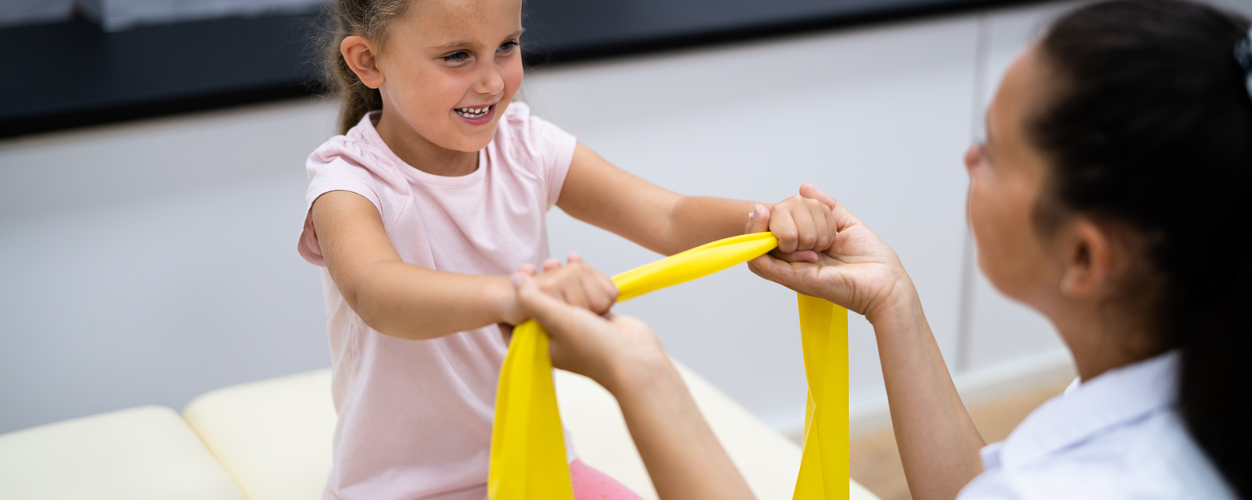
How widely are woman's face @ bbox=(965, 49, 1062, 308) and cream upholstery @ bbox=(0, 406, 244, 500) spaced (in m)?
0.92

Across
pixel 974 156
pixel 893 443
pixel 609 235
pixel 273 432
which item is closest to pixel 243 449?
pixel 273 432

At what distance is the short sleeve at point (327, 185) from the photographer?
936mm

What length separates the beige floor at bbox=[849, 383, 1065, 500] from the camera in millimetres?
2002

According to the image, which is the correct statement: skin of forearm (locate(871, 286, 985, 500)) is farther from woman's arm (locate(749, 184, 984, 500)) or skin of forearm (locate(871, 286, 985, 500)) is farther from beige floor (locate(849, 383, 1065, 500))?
beige floor (locate(849, 383, 1065, 500))

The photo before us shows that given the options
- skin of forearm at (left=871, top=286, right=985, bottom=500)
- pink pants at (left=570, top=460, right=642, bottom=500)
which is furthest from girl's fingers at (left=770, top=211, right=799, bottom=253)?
pink pants at (left=570, top=460, right=642, bottom=500)

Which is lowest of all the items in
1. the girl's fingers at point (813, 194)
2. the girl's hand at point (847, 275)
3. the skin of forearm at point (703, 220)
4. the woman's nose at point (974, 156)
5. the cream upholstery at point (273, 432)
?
the cream upholstery at point (273, 432)

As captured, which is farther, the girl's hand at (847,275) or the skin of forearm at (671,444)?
the girl's hand at (847,275)

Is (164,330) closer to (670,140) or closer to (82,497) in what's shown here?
(82,497)

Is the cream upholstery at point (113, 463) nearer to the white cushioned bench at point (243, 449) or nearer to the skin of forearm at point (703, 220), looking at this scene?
the white cushioned bench at point (243, 449)

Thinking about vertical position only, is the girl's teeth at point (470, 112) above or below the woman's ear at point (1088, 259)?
above

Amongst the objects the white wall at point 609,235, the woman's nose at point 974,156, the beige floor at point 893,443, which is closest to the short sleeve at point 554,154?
the woman's nose at point 974,156

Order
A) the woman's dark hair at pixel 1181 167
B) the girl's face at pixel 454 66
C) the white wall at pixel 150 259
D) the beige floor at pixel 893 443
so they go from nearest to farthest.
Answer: the woman's dark hair at pixel 1181 167 < the girl's face at pixel 454 66 < the white wall at pixel 150 259 < the beige floor at pixel 893 443

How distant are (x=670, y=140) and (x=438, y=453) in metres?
1.00

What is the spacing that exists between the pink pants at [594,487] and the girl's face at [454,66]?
15.0 inches
